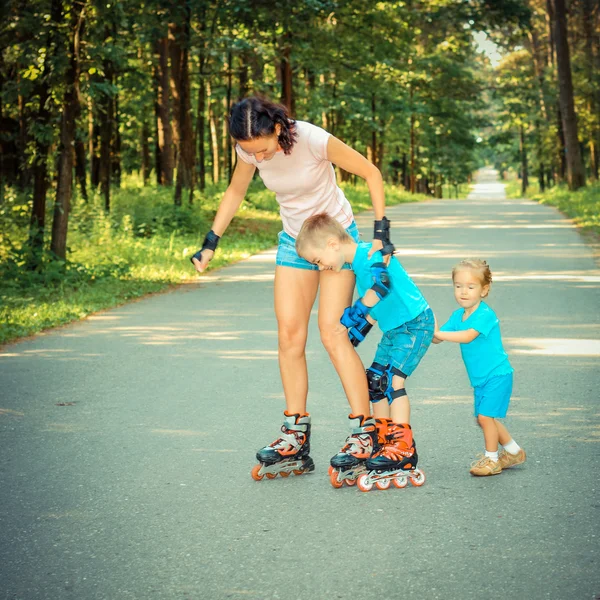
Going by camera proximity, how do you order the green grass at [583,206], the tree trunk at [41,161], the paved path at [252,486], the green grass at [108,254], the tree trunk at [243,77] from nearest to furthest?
the paved path at [252,486]
the green grass at [108,254]
the tree trunk at [41,161]
the green grass at [583,206]
the tree trunk at [243,77]

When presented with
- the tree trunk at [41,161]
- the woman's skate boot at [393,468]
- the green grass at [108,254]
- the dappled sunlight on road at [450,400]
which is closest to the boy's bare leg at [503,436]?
the woman's skate boot at [393,468]

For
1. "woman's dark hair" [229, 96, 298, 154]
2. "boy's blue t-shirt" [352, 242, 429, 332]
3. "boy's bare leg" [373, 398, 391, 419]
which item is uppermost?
"woman's dark hair" [229, 96, 298, 154]

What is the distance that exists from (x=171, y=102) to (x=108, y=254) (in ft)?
36.2

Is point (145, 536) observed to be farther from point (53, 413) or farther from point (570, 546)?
point (53, 413)

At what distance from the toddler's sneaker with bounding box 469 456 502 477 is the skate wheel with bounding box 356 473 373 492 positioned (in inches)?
21.2

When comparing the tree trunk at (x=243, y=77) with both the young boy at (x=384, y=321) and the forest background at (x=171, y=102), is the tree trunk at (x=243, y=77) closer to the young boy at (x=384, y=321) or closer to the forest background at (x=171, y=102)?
the forest background at (x=171, y=102)

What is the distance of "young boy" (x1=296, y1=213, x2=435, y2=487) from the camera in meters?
4.70

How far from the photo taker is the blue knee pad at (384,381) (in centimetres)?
487

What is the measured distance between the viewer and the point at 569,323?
9.73 metres

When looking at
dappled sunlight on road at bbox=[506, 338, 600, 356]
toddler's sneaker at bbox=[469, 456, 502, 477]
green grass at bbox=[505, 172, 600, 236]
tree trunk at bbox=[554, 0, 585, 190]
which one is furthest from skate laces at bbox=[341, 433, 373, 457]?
tree trunk at bbox=[554, 0, 585, 190]

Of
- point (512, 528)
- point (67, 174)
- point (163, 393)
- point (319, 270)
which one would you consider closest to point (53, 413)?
point (163, 393)

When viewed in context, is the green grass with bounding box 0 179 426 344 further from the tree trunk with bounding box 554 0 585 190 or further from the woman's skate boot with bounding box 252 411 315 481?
the tree trunk with bounding box 554 0 585 190

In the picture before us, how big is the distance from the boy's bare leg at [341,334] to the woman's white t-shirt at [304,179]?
1.05 ft

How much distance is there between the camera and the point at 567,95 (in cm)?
3669
